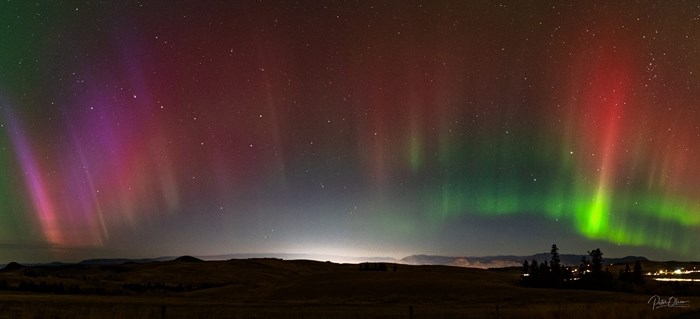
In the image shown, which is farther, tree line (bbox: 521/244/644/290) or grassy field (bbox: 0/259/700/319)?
tree line (bbox: 521/244/644/290)

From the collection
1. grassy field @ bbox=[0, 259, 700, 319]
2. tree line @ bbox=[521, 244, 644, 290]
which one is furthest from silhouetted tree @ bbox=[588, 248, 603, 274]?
grassy field @ bbox=[0, 259, 700, 319]

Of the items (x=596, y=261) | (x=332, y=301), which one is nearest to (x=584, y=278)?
(x=596, y=261)

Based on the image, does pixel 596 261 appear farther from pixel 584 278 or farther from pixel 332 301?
pixel 332 301

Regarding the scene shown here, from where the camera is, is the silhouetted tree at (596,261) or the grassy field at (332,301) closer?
the grassy field at (332,301)

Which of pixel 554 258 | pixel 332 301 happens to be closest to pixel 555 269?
pixel 554 258

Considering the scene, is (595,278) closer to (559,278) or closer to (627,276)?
(559,278)

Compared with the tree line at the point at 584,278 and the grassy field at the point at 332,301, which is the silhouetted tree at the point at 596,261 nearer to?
the tree line at the point at 584,278

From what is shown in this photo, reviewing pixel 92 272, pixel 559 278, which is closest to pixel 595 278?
pixel 559 278

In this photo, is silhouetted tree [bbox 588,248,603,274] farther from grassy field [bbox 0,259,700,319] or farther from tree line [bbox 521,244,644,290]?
grassy field [bbox 0,259,700,319]

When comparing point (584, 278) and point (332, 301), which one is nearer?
point (332, 301)

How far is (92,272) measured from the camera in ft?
308

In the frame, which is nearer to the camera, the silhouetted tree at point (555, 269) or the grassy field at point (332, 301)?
the grassy field at point (332, 301)

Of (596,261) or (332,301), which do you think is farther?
(596,261)

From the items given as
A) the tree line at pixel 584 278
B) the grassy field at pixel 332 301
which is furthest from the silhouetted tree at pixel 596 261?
the grassy field at pixel 332 301
